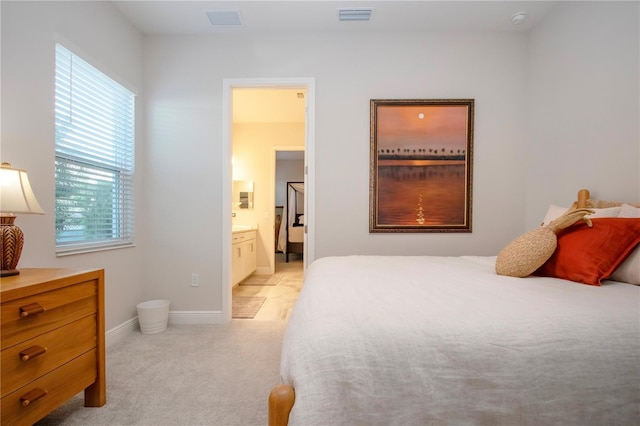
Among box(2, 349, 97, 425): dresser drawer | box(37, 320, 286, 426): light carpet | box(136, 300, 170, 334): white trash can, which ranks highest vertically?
box(2, 349, 97, 425): dresser drawer

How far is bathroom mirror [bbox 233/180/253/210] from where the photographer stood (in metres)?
5.60

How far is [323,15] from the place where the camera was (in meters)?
2.70

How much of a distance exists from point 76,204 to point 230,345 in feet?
5.11

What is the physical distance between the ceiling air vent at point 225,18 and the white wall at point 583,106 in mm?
2683

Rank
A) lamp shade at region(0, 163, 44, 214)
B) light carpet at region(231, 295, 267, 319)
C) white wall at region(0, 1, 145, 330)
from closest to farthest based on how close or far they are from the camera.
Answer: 1. lamp shade at region(0, 163, 44, 214)
2. white wall at region(0, 1, 145, 330)
3. light carpet at region(231, 295, 267, 319)

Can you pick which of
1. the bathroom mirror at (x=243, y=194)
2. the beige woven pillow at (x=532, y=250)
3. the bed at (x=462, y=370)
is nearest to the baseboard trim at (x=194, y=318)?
the bed at (x=462, y=370)

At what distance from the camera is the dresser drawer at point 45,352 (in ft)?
3.98

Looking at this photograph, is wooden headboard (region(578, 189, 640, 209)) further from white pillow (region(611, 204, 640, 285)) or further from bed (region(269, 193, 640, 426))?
bed (region(269, 193, 640, 426))

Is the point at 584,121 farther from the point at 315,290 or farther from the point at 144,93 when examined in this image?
the point at 144,93

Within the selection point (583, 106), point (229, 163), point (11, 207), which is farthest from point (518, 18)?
point (11, 207)

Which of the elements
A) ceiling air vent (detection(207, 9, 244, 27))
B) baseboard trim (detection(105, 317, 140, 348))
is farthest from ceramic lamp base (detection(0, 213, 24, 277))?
Answer: ceiling air vent (detection(207, 9, 244, 27))

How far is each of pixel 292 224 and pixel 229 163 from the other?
477 cm

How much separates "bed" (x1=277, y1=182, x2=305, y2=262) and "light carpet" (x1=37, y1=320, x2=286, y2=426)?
14.8ft

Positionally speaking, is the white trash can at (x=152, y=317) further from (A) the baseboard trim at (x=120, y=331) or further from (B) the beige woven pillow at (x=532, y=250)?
(B) the beige woven pillow at (x=532, y=250)
